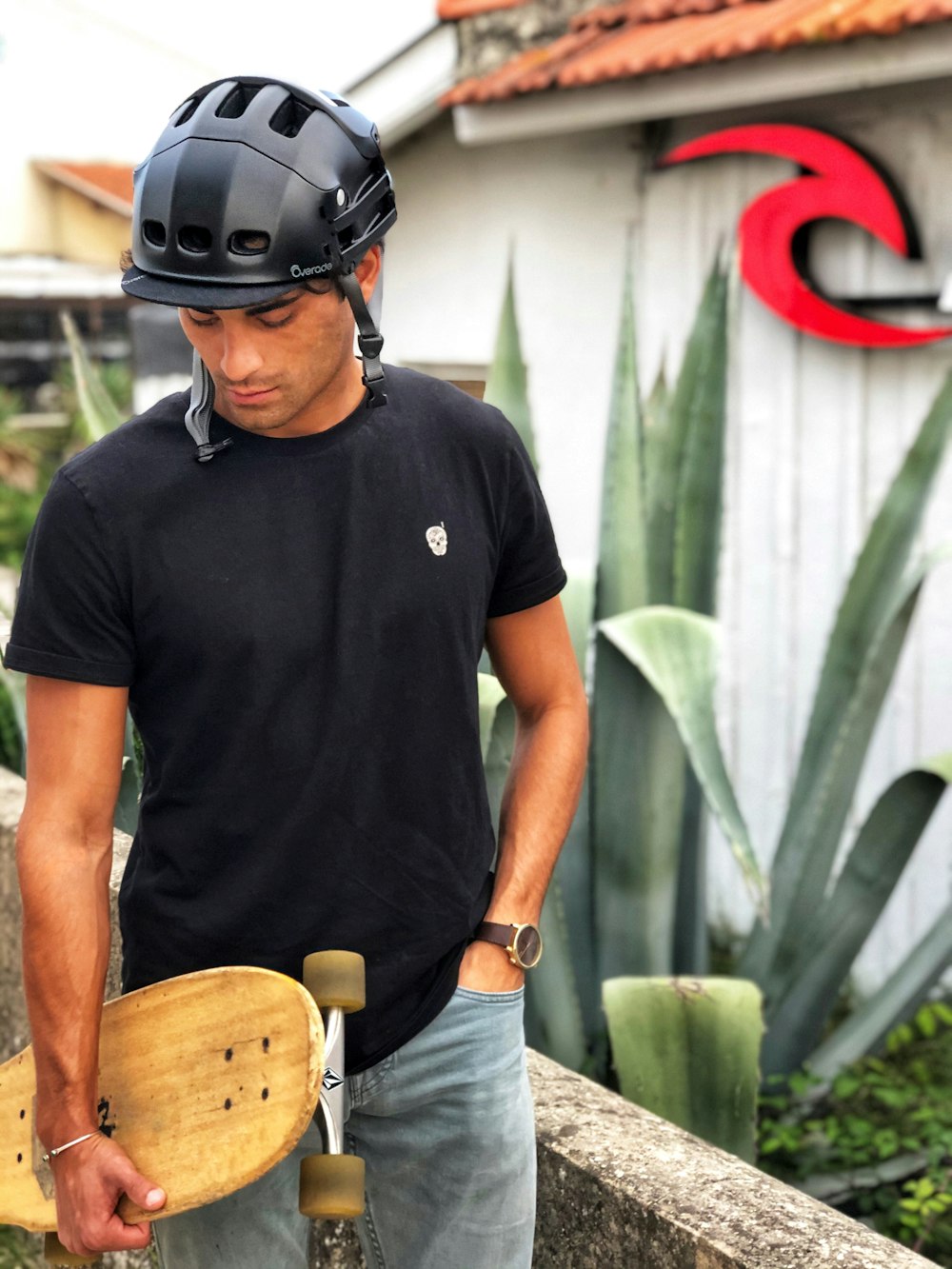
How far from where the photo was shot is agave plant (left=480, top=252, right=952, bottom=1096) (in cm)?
288

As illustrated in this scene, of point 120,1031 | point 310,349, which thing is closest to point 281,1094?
point 120,1031

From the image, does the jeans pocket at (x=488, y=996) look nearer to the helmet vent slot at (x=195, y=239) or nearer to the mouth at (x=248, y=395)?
the mouth at (x=248, y=395)

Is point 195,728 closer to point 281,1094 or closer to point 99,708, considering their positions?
point 99,708

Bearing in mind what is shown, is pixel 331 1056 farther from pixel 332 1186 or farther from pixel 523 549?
pixel 523 549

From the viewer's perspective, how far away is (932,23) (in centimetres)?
412

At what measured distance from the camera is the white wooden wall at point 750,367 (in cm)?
481

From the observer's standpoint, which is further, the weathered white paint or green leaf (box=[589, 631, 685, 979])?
the weathered white paint

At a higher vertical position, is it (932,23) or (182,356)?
(932,23)

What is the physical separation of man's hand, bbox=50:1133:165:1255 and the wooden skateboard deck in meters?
0.01

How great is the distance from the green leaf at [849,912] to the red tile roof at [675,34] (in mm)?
2218

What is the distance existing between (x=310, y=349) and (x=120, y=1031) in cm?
67

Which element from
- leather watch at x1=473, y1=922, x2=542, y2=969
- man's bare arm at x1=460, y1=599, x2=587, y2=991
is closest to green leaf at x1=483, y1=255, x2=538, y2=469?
man's bare arm at x1=460, y1=599, x2=587, y2=991

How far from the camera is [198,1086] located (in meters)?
1.43

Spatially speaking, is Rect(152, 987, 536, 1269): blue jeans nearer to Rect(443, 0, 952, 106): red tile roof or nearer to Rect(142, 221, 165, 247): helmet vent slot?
Rect(142, 221, 165, 247): helmet vent slot
